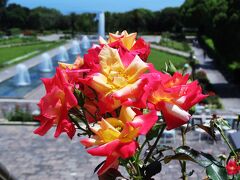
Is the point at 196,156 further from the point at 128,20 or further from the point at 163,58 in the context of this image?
the point at 128,20

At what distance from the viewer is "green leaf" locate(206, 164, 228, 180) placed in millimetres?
1171

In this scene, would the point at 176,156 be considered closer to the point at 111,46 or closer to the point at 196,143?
the point at 111,46

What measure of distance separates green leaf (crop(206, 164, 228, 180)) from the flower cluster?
17 centimetres

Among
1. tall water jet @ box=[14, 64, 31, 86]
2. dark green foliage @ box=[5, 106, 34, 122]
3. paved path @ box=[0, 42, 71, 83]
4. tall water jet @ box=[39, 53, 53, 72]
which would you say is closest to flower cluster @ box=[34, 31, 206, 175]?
dark green foliage @ box=[5, 106, 34, 122]

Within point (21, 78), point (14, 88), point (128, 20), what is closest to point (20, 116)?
point (14, 88)

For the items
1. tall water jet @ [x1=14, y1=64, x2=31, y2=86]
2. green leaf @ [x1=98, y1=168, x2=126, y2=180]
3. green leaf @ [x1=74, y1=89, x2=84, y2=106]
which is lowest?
tall water jet @ [x1=14, y1=64, x2=31, y2=86]

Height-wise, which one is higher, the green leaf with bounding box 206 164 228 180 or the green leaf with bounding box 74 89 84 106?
the green leaf with bounding box 74 89 84 106

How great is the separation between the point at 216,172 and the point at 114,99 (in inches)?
12.3

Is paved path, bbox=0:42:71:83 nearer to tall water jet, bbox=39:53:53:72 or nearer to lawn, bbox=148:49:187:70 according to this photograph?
tall water jet, bbox=39:53:53:72

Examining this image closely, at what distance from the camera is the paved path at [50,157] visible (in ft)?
31.0

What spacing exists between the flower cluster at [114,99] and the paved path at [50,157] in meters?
7.45

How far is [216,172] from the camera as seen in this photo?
1.18 meters

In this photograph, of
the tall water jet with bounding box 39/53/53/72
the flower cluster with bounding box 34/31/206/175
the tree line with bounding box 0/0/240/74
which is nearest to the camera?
the flower cluster with bounding box 34/31/206/175

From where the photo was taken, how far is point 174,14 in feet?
208
